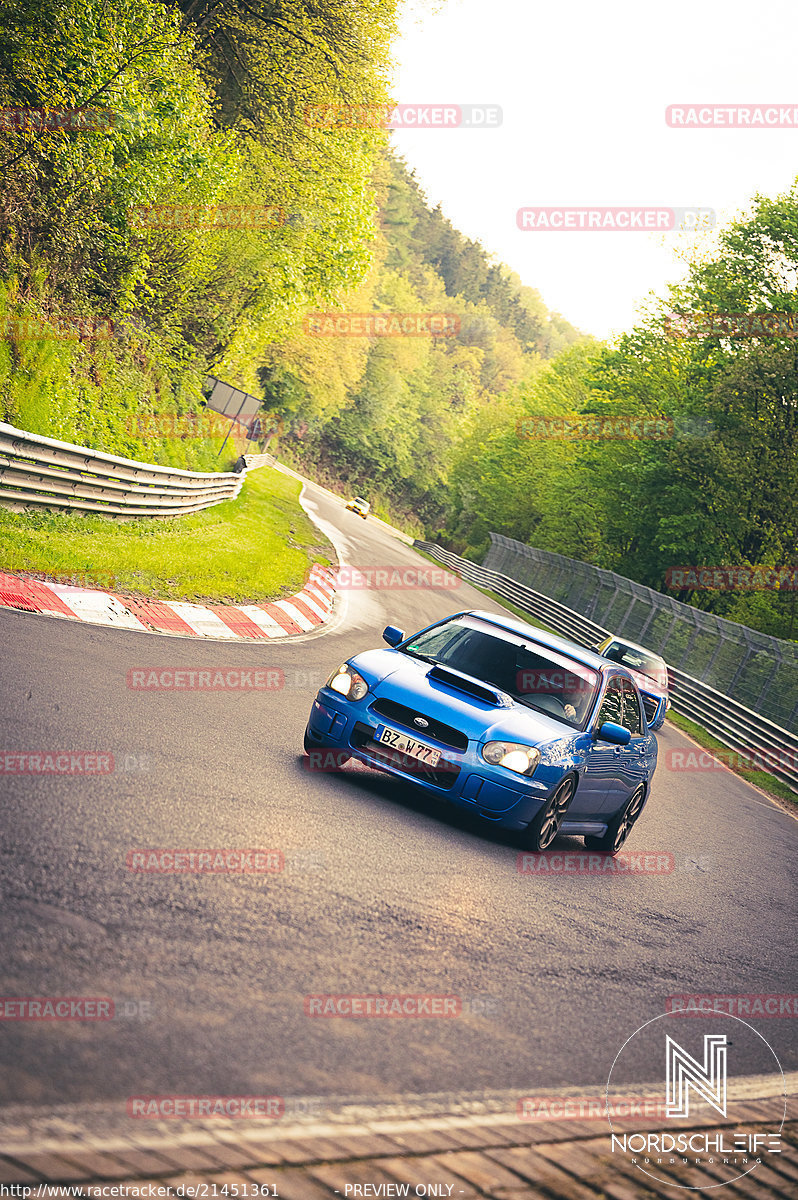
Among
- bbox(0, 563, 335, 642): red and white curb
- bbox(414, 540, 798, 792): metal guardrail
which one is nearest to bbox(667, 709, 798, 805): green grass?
bbox(414, 540, 798, 792): metal guardrail

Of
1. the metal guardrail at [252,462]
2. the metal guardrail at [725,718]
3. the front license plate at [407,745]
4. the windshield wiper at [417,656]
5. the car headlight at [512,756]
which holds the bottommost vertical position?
the metal guardrail at [725,718]

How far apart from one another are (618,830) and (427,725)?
9.73 ft

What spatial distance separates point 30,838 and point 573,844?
6.06 metres

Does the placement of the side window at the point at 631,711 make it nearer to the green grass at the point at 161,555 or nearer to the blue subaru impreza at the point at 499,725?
the blue subaru impreza at the point at 499,725

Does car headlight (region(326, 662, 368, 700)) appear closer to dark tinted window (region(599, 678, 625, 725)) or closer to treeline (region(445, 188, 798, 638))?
dark tinted window (region(599, 678, 625, 725))

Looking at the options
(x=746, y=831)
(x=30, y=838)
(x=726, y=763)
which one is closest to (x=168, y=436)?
(x=726, y=763)

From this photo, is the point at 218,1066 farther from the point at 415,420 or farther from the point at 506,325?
the point at 506,325

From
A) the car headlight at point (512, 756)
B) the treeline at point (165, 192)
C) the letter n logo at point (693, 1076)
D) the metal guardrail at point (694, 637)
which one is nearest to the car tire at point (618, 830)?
the car headlight at point (512, 756)

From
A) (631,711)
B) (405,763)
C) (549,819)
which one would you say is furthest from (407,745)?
(631,711)

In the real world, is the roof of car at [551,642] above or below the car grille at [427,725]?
above

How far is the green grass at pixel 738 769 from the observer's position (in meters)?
20.9

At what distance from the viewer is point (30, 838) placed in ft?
17.0

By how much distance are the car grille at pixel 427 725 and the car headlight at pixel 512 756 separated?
0.61 feet

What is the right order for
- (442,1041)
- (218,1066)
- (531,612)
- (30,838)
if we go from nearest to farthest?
(218,1066) → (442,1041) → (30,838) → (531,612)
